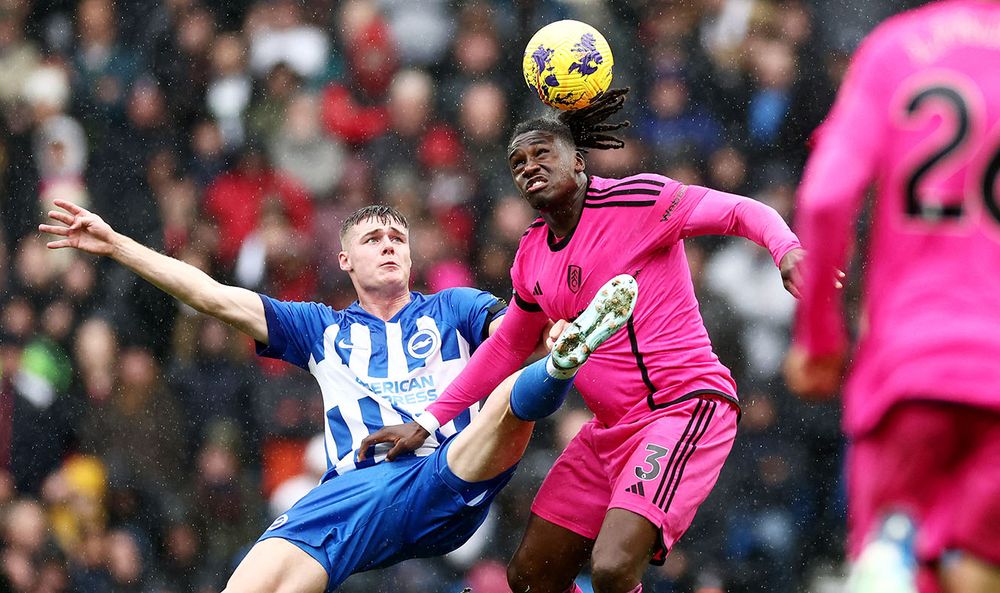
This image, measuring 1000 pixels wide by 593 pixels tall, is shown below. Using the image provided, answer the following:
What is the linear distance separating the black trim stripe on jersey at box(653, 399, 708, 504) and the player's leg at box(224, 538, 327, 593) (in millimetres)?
1454

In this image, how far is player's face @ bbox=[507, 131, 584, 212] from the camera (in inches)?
211

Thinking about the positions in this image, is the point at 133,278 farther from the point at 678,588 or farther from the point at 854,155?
the point at 854,155

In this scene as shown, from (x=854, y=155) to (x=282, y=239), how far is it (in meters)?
6.31

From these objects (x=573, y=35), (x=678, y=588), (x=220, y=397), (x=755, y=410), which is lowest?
(x=678, y=588)

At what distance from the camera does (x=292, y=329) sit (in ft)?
20.3

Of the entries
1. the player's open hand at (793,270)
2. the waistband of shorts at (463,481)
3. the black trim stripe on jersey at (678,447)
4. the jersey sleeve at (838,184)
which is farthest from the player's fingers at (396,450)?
Result: the jersey sleeve at (838,184)

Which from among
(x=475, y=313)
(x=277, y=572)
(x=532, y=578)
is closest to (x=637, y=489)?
(x=532, y=578)

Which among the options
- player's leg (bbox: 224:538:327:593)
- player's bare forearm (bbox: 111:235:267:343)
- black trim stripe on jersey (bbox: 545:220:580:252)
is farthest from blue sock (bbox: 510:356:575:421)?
player's bare forearm (bbox: 111:235:267:343)

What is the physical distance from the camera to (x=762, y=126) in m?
8.74

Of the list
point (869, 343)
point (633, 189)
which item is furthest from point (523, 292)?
point (869, 343)

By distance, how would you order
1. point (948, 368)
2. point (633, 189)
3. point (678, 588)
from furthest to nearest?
point (678, 588) → point (633, 189) → point (948, 368)

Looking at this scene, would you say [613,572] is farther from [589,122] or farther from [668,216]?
[589,122]

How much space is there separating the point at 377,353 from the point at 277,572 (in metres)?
1.07

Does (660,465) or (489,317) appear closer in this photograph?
(660,465)
